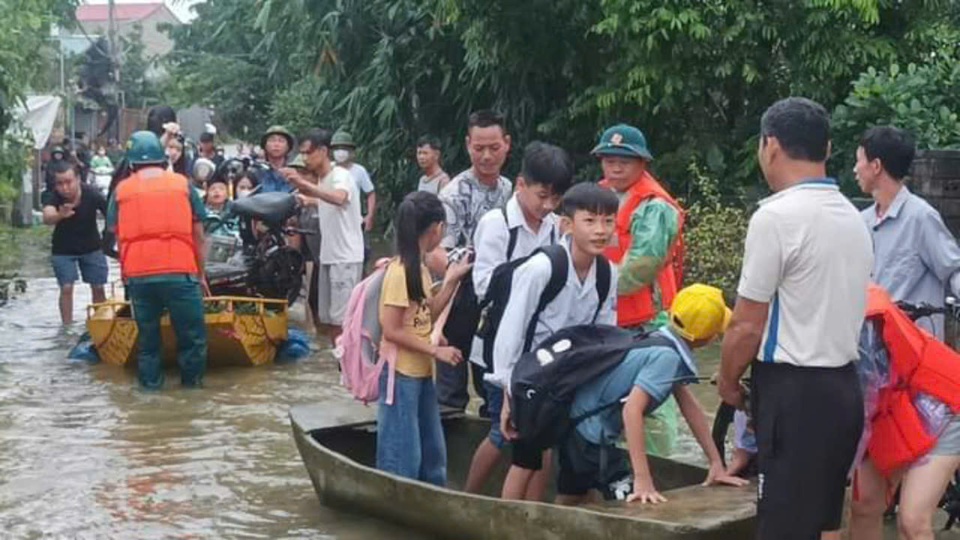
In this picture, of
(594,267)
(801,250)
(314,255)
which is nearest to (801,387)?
(801,250)

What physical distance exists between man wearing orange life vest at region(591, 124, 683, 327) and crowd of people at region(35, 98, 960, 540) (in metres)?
0.01

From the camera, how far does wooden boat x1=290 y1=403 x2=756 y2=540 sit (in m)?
5.39

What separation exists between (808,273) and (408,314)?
257 cm

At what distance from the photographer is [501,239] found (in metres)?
6.72

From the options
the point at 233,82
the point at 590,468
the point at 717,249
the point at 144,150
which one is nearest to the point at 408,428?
the point at 590,468

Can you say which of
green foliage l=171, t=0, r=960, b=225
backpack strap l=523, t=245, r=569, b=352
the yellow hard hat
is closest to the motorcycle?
green foliage l=171, t=0, r=960, b=225

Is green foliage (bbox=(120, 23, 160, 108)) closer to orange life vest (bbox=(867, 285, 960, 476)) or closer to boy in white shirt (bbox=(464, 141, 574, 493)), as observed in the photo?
boy in white shirt (bbox=(464, 141, 574, 493))

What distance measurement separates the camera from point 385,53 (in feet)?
62.7

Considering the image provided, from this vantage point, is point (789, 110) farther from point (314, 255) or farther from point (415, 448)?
point (314, 255)

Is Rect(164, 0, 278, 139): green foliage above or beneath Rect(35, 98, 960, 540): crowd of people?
above

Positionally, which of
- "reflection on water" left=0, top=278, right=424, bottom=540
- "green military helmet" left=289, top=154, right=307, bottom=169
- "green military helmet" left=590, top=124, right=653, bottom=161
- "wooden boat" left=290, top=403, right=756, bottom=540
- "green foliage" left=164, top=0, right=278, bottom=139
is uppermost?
"green foliage" left=164, top=0, right=278, bottom=139

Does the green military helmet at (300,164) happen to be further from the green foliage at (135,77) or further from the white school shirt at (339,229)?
the green foliage at (135,77)

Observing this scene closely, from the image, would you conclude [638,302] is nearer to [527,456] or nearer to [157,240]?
[527,456]

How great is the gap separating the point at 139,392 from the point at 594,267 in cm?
526
